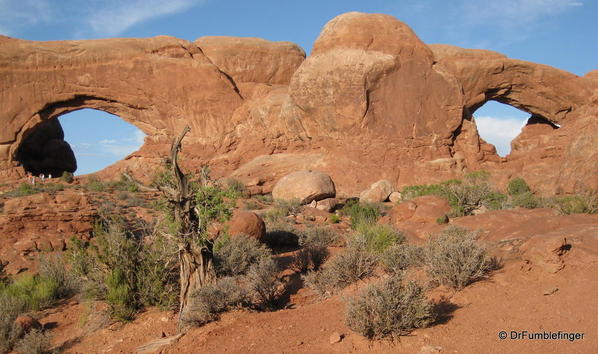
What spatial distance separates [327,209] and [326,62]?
8463mm

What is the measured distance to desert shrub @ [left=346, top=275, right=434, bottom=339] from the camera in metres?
4.81

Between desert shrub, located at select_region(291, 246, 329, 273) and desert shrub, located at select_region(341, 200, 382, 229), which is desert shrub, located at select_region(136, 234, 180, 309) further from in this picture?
desert shrub, located at select_region(341, 200, 382, 229)

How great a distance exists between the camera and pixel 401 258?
7371 mm

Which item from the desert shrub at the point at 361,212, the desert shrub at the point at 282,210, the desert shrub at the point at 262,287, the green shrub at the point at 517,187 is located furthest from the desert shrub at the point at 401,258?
the green shrub at the point at 517,187

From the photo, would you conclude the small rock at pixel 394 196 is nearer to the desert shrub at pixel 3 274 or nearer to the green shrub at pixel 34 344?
the desert shrub at pixel 3 274

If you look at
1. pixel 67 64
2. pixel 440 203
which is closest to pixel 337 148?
pixel 440 203

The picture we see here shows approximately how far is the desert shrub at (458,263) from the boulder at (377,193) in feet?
45.8

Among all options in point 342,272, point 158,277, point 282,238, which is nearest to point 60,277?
point 158,277

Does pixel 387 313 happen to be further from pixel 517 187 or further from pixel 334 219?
pixel 517 187

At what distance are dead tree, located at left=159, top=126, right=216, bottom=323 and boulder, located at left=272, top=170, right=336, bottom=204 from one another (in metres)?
12.3

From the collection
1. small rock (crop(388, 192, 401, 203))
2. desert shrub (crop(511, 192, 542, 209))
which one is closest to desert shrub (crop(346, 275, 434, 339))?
desert shrub (crop(511, 192, 542, 209))

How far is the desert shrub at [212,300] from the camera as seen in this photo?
6234 mm

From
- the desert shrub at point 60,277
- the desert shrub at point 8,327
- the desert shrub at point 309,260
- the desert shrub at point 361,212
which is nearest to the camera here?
the desert shrub at point 8,327

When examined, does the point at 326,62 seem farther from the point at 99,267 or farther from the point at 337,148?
the point at 99,267
